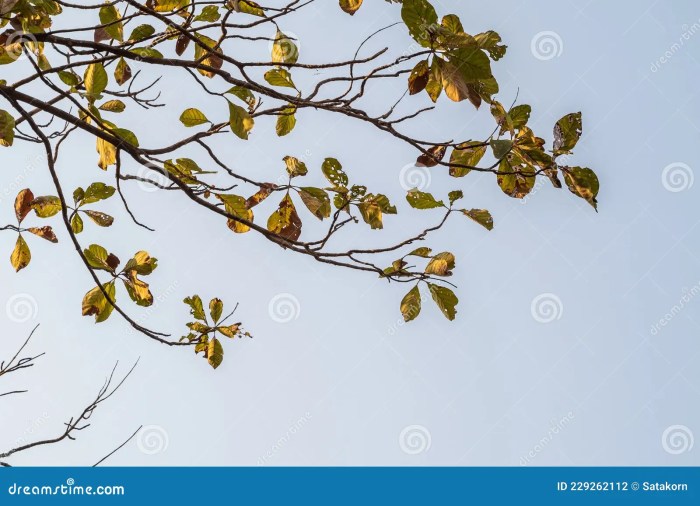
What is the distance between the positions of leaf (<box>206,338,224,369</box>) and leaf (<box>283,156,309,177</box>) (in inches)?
27.8

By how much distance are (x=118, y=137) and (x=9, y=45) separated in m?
0.37

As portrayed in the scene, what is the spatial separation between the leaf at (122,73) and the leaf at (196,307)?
906 millimetres

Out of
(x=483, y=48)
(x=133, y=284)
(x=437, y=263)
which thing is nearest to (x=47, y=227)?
(x=133, y=284)

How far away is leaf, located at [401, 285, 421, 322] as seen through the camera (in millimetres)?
1941

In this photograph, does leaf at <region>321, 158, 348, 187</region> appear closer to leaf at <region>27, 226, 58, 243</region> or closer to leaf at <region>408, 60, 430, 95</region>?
leaf at <region>408, 60, 430, 95</region>

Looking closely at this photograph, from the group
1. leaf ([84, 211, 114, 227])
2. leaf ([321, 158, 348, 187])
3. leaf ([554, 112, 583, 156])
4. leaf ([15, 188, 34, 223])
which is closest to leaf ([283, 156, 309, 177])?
leaf ([321, 158, 348, 187])

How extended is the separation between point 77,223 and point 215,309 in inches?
22.2

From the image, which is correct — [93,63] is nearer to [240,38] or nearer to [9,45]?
[9,45]

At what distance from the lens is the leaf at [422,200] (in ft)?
6.50

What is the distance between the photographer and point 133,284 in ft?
7.30

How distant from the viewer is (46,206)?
2230 mm

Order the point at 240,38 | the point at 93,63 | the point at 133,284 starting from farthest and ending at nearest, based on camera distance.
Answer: the point at 133,284
the point at 240,38
the point at 93,63

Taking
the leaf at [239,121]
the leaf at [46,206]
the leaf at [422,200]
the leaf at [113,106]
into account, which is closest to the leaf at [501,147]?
the leaf at [422,200]

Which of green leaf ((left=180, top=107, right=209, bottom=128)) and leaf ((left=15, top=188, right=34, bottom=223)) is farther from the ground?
green leaf ((left=180, top=107, right=209, bottom=128))
